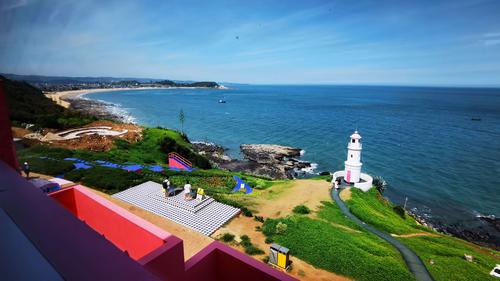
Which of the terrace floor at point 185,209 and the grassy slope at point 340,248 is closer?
the grassy slope at point 340,248

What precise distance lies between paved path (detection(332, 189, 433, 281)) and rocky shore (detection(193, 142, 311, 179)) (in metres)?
18.1

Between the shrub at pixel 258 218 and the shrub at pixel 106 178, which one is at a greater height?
the shrub at pixel 106 178

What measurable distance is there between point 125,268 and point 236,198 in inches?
661

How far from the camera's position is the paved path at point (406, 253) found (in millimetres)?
12100

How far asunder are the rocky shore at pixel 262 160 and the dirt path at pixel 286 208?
498 inches

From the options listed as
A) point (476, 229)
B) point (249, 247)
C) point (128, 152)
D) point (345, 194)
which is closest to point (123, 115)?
point (128, 152)

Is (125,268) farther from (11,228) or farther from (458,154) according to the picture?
(458,154)

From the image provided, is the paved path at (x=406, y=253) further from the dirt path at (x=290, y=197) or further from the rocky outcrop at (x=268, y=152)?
the rocky outcrop at (x=268, y=152)

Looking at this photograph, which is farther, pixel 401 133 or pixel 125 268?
pixel 401 133

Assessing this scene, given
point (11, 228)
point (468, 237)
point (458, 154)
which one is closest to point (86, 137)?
point (11, 228)

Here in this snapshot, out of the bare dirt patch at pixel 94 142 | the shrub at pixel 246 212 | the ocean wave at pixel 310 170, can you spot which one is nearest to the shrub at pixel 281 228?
the shrub at pixel 246 212

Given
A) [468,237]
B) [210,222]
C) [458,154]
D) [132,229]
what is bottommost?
[468,237]

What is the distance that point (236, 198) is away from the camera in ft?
58.9

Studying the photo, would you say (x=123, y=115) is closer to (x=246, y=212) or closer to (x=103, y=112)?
(x=103, y=112)
